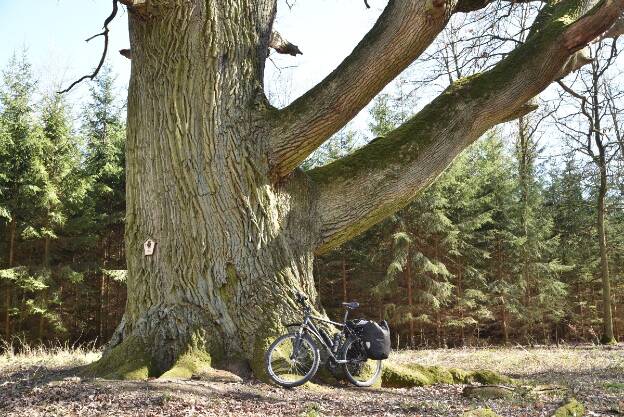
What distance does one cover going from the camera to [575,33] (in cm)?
595

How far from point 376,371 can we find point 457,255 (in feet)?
Result: 48.5

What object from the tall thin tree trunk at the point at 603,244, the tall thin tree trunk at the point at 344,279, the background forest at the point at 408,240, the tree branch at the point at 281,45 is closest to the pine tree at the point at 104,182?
the background forest at the point at 408,240

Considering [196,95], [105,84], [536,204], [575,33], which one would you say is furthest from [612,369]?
[105,84]

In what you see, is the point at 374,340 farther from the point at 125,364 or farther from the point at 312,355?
the point at 125,364

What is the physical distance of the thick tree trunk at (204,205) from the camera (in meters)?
5.51

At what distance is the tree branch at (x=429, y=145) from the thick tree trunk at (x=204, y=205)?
0.36m

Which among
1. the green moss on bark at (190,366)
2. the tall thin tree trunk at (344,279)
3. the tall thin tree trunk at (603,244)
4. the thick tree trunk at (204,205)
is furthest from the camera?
the tall thin tree trunk at (344,279)

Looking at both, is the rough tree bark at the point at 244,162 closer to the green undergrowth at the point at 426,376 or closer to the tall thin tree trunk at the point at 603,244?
the green undergrowth at the point at 426,376

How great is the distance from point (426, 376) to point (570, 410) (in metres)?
2.50

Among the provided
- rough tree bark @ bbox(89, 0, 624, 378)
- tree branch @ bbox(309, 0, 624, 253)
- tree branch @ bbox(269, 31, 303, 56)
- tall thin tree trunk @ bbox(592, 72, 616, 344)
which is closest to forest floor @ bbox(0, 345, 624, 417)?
rough tree bark @ bbox(89, 0, 624, 378)

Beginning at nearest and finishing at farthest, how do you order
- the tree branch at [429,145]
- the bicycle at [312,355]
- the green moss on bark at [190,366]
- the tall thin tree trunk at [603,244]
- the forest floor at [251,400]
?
the forest floor at [251,400] < the green moss on bark at [190,366] < the bicycle at [312,355] < the tree branch at [429,145] < the tall thin tree trunk at [603,244]

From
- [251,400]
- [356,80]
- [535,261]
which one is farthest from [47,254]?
[535,261]

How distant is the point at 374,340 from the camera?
18.6 feet

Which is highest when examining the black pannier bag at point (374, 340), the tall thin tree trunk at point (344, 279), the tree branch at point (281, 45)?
the tree branch at point (281, 45)
